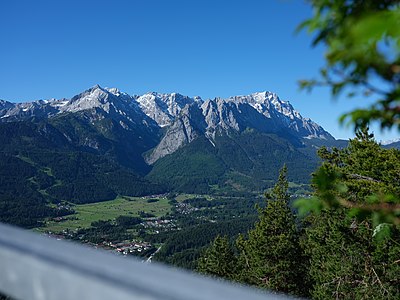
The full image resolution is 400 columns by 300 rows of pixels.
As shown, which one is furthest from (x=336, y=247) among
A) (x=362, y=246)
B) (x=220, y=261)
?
(x=220, y=261)

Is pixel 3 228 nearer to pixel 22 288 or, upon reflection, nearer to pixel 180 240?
pixel 22 288

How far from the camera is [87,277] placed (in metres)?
1.01

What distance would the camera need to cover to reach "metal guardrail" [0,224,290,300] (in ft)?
3.01

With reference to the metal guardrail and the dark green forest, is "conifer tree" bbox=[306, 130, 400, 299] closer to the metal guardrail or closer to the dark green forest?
the dark green forest

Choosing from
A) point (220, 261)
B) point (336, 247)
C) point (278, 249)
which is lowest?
point (220, 261)

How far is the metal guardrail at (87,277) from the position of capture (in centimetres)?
92

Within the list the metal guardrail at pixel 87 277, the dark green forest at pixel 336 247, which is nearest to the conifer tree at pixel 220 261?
the dark green forest at pixel 336 247

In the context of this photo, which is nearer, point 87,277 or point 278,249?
point 87,277

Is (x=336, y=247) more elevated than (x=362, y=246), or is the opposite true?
(x=362, y=246)

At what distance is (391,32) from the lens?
1.24 m

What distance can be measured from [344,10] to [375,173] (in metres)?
17.4

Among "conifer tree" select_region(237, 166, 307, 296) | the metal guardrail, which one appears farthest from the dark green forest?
the metal guardrail

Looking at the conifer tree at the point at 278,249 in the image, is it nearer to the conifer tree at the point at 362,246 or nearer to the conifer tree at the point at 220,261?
the conifer tree at the point at 362,246

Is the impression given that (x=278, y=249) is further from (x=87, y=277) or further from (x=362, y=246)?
(x=87, y=277)
